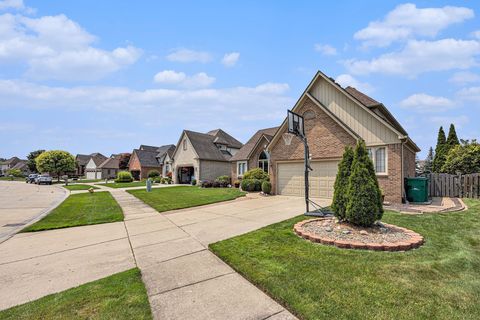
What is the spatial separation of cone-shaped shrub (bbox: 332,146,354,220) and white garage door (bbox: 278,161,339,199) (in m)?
7.30

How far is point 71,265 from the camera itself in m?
5.22

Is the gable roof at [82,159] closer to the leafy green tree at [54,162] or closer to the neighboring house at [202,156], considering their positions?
the leafy green tree at [54,162]

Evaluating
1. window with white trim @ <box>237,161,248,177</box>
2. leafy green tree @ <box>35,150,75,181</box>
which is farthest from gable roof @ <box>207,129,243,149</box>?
leafy green tree @ <box>35,150,75,181</box>

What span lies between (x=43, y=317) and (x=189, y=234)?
4.26 meters

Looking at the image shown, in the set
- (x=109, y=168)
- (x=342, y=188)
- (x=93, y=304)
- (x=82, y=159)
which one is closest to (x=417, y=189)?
(x=342, y=188)

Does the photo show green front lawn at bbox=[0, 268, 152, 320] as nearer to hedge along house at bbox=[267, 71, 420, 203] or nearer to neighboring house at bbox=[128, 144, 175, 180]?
hedge along house at bbox=[267, 71, 420, 203]

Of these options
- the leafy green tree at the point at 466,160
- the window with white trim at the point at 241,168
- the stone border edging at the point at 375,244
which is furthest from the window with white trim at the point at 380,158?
the leafy green tree at the point at 466,160

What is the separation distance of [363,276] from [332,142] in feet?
36.4

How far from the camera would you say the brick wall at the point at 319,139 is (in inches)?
553

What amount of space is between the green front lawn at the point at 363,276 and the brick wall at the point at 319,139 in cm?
787

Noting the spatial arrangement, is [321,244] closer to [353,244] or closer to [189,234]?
[353,244]

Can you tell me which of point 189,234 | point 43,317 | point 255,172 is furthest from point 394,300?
point 255,172

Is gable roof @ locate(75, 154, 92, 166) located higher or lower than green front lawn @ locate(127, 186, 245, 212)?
higher

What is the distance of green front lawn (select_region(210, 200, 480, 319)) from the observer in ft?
10.6
